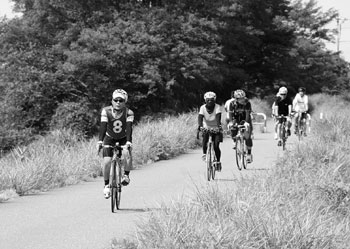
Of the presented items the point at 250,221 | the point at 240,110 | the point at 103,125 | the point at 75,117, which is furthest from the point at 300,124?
the point at 75,117

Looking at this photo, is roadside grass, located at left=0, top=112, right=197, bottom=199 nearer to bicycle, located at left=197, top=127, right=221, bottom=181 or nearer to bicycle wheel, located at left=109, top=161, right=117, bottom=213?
bicycle wheel, located at left=109, top=161, right=117, bottom=213

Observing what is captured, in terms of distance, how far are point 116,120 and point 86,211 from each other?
153 centimetres

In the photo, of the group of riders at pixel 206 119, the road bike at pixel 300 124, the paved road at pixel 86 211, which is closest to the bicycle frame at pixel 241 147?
the group of riders at pixel 206 119

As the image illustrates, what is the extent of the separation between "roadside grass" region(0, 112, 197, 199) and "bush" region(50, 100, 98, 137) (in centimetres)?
1220

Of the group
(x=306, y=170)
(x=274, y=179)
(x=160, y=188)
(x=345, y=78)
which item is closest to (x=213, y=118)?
(x=160, y=188)

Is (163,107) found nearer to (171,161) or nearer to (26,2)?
(26,2)

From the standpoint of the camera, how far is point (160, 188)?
12.6 metres

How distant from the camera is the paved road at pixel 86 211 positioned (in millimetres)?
7895

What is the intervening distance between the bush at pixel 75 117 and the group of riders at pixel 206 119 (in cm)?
1518

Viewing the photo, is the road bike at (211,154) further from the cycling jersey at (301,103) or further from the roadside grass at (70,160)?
the cycling jersey at (301,103)

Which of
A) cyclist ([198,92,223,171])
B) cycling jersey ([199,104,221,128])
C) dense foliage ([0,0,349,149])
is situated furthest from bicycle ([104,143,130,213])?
dense foliage ([0,0,349,149])

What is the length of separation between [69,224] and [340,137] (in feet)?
33.1

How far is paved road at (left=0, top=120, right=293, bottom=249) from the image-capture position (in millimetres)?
7895

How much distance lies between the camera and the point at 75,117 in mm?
34625
